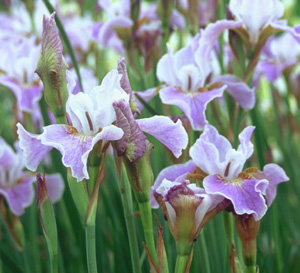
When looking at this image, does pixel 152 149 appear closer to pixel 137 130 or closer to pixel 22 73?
pixel 137 130

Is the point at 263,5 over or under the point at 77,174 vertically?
over

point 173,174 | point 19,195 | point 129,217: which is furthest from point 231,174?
point 19,195

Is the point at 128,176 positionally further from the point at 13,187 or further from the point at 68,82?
the point at 13,187

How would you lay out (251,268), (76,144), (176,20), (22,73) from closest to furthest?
(76,144), (251,268), (22,73), (176,20)

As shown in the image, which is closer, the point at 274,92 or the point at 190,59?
the point at 190,59

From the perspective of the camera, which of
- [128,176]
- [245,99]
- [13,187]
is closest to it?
[128,176]

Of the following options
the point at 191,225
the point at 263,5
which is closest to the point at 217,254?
the point at 191,225

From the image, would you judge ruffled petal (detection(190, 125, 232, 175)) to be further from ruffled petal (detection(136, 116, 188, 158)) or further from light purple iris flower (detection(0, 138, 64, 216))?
light purple iris flower (detection(0, 138, 64, 216))
